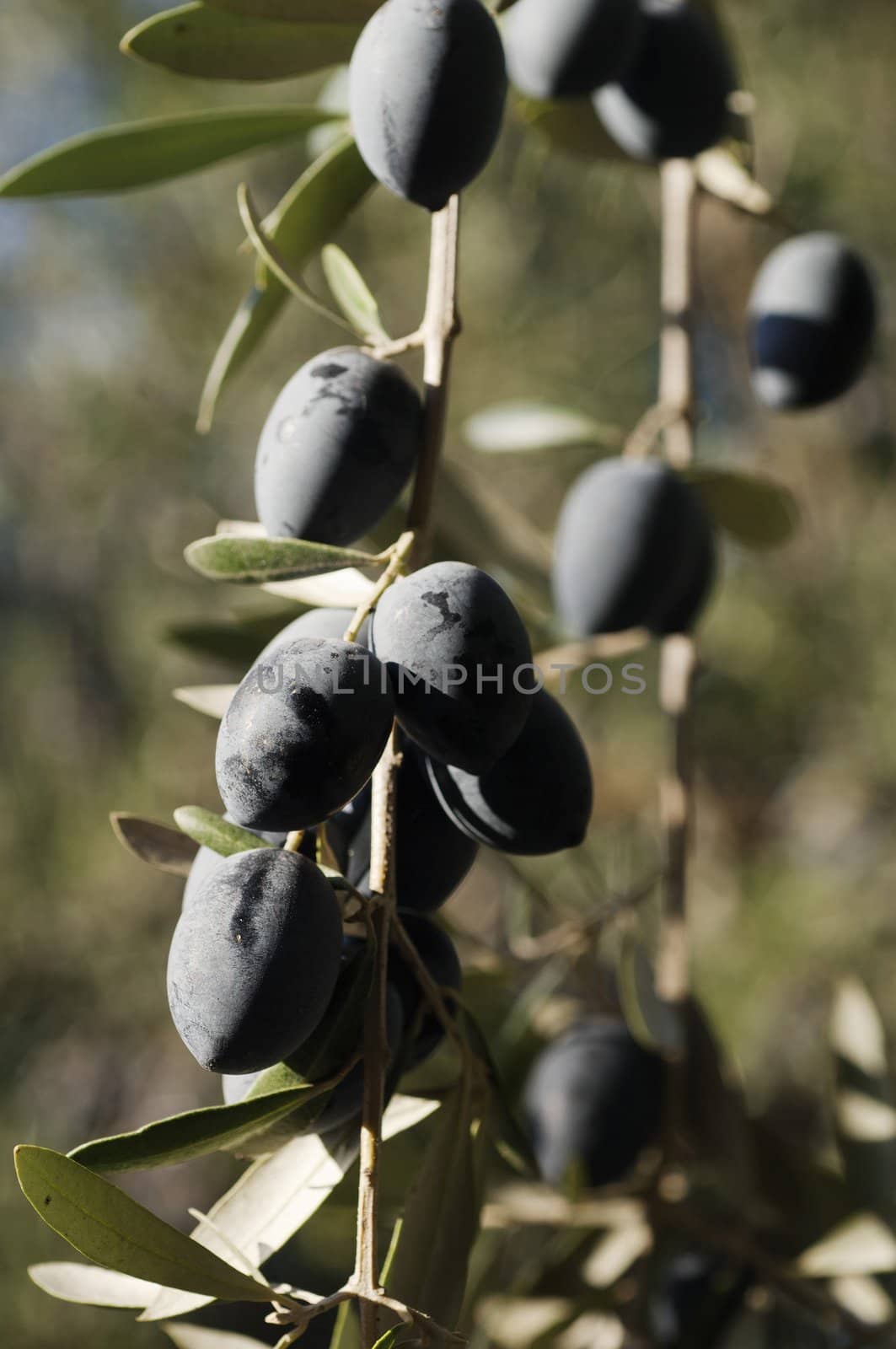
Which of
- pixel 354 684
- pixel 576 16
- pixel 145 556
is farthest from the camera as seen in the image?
pixel 145 556

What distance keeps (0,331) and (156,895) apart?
1.02 meters

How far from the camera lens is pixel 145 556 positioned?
2.00 meters

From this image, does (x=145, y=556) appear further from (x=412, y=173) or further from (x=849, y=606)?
(x=412, y=173)

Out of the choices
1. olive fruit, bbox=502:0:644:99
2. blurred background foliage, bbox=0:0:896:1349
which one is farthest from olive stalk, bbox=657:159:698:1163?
blurred background foliage, bbox=0:0:896:1349

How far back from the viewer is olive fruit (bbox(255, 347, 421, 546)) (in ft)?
1.36

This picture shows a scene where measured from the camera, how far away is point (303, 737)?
0.34 m

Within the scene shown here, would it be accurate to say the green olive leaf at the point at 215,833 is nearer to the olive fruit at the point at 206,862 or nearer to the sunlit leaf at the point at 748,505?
the olive fruit at the point at 206,862

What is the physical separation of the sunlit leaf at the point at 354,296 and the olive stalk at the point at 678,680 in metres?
0.29

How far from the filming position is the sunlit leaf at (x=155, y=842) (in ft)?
1.46

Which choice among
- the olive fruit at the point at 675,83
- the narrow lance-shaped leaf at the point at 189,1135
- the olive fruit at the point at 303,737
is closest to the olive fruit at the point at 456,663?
the olive fruit at the point at 303,737

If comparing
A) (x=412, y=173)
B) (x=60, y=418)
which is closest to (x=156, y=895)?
(x=60, y=418)

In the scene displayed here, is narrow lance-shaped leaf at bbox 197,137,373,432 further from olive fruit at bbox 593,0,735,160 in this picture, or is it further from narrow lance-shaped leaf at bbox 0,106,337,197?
olive fruit at bbox 593,0,735,160

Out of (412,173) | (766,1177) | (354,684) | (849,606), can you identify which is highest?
(412,173)

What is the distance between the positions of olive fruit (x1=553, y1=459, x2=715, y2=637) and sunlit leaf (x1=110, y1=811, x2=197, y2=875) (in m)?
0.30
